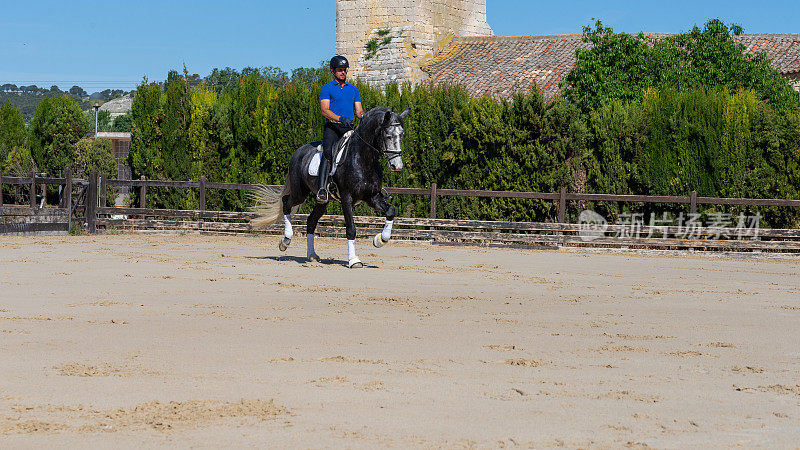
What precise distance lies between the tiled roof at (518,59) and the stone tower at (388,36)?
104 centimetres

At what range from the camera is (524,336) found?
767cm

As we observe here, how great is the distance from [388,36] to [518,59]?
5.41m

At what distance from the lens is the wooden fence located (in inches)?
718

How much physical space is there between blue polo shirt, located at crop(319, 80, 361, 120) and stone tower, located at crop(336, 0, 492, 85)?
73.8 ft

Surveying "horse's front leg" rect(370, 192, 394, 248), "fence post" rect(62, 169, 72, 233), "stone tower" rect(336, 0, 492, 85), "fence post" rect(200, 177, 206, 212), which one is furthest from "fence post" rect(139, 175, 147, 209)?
"stone tower" rect(336, 0, 492, 85)

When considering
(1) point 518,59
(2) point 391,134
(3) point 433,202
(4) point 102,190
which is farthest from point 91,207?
(1) point 518,59

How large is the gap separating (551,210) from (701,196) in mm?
3136

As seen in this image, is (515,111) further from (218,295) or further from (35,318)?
(35,318)

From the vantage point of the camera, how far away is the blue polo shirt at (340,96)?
13.3 m

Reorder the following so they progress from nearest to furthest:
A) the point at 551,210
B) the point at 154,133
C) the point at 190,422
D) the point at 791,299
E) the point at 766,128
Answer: the point at 190,422 → the point at 791,299 → the point at 766,128 → the point at 551,210 → the point at 154,133

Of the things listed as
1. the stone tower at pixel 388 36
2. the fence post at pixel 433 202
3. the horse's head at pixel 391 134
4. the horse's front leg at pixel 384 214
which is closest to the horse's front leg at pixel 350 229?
the horse's front leg at pixel 384 214

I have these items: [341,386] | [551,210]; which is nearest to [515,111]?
[551,210]

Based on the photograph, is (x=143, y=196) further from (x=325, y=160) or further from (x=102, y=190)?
(x=325, y=160)

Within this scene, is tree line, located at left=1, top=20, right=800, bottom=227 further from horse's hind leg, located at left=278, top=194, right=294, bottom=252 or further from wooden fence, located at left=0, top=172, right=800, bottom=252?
horse's hind leg, located at left=278, top=194, right=294, bottom=252
